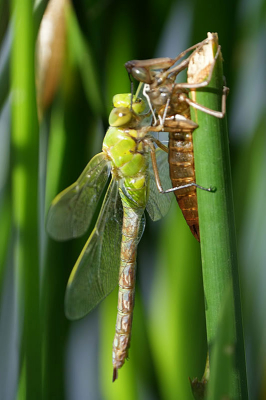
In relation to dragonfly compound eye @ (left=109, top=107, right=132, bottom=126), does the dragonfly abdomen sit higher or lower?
lower

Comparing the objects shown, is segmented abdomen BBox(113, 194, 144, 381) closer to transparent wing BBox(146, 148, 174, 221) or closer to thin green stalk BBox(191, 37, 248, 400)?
transparent wing BBox(146, 148, 174, 221)

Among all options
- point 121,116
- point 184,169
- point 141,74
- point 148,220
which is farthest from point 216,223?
point 148,220

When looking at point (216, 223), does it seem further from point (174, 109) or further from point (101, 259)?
point (101, 259)

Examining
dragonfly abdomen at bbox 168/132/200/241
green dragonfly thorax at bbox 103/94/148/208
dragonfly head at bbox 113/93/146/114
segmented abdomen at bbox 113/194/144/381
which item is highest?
dragonfly head at bbox 113/93/146/114

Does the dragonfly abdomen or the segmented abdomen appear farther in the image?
the segmented abdomen

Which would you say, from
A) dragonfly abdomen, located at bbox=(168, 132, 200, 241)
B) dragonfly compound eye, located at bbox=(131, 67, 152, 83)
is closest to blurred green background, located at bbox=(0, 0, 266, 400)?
dragonfly abdomen, located at bbox=(168, 132, 200, 241)

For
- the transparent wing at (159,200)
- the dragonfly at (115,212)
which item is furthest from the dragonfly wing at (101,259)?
the transparent wing at (159,200)

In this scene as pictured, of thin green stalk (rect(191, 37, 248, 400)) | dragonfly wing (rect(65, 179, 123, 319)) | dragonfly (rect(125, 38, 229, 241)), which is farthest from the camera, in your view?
dragonfly wing (rect(65, 179, 123, 319))
